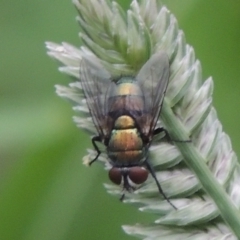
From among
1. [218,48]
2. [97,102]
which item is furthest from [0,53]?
[97,102]

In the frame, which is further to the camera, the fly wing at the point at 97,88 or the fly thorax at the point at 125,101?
the fly thorax at the point at 125,101

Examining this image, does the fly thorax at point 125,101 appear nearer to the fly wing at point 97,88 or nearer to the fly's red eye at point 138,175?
the fly wing at point 97,88

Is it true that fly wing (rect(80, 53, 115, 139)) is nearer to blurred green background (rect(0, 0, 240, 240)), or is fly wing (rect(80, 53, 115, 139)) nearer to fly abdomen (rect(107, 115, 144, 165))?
fly abdomen (rect(107, 115, 144, 165))

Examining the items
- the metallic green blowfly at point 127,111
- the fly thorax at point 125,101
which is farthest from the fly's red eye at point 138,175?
the fly thorax at point 125,101

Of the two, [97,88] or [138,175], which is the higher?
[97,88]

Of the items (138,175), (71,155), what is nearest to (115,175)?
(138,175)

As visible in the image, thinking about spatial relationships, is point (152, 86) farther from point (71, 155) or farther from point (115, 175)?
point (71, 155)
